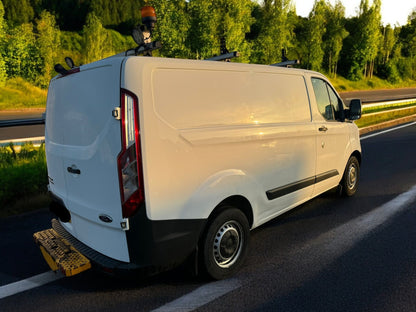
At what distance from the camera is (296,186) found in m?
3.74

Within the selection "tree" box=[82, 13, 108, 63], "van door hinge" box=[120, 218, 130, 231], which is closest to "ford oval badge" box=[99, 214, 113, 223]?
"van door hinge" box=[120, 218, 130, 231]

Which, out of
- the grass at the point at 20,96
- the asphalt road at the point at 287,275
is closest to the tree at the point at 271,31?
the grass at the point at 20,96

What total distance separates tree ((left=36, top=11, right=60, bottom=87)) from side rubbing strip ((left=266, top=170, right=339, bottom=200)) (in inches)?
1233

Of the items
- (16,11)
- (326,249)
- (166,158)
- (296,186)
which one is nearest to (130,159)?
(166,158)

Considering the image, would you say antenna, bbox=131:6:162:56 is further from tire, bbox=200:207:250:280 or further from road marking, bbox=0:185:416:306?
A: road marking, bbox=0:185:416:306

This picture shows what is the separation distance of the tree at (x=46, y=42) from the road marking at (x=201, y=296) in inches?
1265

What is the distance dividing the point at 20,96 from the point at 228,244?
28411mm

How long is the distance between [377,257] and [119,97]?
2.77 metres

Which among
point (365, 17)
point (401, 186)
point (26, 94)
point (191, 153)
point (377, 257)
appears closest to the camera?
point (191, 153)

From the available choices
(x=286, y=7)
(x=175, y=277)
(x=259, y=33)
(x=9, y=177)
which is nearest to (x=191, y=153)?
(x=175, y=277)

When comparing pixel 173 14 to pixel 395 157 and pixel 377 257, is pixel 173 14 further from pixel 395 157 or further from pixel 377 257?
pixel 377 257

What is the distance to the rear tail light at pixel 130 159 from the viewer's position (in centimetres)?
227

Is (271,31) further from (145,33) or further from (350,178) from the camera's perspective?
(145,33)

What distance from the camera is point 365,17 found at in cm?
4588
